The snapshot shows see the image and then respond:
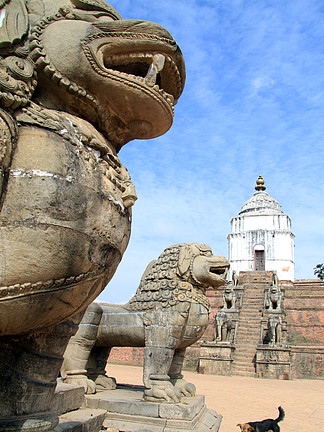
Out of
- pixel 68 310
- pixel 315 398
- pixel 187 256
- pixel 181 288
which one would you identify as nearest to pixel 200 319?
pixel 181 288

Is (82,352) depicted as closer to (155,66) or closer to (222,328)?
(155,66)

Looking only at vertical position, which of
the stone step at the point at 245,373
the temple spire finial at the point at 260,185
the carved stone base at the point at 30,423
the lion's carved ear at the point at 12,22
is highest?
the temple spire finial at the point at 260,185

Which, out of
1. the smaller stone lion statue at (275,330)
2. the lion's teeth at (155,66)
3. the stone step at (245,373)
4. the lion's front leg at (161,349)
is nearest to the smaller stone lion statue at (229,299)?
the smaller stone lion statue at (275,330)

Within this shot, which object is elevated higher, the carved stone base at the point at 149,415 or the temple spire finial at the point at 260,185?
the temple spire finial at the point at 260,185

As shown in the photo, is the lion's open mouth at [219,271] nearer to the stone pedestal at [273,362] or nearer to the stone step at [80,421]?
the stone step at [80,421]

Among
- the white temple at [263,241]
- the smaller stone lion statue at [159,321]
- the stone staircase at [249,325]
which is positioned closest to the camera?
the smaller stone lion statue at [159,321]

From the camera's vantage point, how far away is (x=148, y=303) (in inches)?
224

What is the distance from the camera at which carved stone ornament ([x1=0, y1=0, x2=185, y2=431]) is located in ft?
6.73

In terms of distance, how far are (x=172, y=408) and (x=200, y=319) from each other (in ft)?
4.15

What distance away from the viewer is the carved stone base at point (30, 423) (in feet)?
7.39

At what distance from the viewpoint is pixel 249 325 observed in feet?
71.4

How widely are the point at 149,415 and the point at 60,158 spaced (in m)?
3.64

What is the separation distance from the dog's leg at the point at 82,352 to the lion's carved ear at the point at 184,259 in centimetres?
125

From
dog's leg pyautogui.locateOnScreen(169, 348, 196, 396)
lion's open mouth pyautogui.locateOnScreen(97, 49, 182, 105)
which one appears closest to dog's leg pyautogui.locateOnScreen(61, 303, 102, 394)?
dog's leg pyautogui.locateOnScreen(169, 348, 196, 396)
